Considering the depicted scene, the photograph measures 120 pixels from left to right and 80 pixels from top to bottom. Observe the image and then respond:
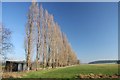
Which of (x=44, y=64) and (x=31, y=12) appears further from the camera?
(x=44, y=64)

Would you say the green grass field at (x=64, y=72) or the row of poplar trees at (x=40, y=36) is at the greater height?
the row of poplar trees at (x=40, y=36)

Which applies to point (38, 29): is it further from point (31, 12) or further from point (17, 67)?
point (17, 67)

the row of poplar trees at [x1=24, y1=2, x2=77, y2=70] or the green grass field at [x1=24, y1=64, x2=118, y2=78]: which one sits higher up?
the row of poplar trees at [x1=24, y1=2, x2=77, y2=70]

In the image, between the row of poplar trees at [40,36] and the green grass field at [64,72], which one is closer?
the green grass field at [64,72]

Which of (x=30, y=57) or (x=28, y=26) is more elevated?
(x=28, y=26)

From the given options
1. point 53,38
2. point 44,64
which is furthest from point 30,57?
point 53,38

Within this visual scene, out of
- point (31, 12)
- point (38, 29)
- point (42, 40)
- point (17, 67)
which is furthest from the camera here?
point (17, 67)

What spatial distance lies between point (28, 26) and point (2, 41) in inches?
112

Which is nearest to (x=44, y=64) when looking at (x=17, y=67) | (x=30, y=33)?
(x=17, y=67)

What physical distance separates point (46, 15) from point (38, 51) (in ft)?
16.6

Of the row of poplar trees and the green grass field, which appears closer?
the green grass field

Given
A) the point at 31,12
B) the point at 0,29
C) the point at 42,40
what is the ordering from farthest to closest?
the point at 42,40, the point at 31,12, the point at 0,29

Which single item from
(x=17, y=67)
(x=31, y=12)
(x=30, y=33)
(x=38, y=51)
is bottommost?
(x=17, y=67)

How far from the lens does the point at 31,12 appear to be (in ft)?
75.5
